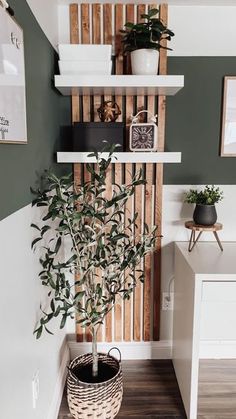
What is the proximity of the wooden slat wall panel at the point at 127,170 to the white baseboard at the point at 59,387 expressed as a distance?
6.4 inches

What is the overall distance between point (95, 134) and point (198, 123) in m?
0.71

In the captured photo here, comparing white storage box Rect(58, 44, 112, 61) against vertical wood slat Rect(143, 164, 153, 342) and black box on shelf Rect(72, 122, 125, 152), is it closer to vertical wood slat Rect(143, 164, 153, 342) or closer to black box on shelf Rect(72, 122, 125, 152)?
black box on shelf Rect(72, 122, 125, 152)

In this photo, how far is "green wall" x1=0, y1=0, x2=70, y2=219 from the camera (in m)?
1.16

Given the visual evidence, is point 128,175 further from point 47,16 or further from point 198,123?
point 47,16

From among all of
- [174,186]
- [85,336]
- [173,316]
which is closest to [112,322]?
[85,336]

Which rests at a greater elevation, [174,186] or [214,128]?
[214,128]

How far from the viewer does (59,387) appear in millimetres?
2025

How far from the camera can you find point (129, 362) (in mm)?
2414

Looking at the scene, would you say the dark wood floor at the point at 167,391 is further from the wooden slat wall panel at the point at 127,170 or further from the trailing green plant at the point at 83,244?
the trailing green plant at the point at 83,244

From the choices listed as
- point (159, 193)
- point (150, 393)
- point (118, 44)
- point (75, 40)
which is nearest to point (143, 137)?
point (159, 193)

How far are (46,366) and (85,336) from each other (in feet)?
2.27

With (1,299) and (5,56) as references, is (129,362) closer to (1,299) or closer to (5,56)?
(1,299)

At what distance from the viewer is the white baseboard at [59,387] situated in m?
1.84

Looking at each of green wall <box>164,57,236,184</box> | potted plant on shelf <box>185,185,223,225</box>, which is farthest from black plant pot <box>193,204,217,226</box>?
green wall <box>164,57,236,184</box>
